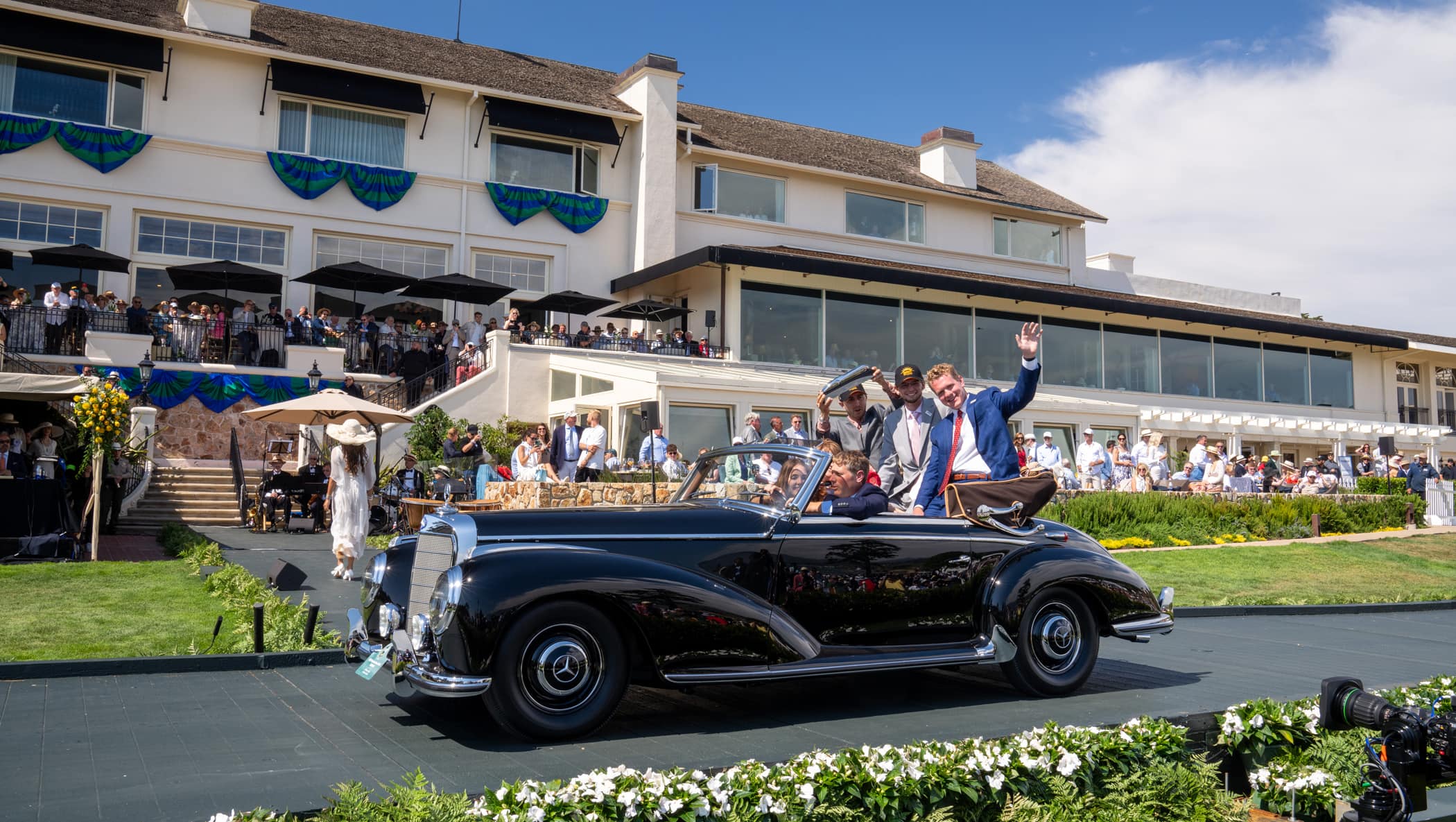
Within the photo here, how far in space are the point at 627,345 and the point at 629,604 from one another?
21711mm

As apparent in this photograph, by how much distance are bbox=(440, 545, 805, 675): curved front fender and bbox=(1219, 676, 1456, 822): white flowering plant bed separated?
2291 mm

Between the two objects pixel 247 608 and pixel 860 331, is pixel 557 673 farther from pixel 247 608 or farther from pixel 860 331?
pixel 860 331

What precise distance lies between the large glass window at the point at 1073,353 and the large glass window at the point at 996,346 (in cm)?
97

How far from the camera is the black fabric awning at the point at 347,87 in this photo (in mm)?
26797

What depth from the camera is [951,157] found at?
3700cm

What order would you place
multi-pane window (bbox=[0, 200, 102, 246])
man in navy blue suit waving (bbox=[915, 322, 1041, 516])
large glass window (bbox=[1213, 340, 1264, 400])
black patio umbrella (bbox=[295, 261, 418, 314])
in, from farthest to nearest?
1. large glass window (bbox=[1213, 340, 1264, 400])
2. black patio umbrella (bbox=[295, 261, 418, 314])
3. multi-pane window (bbox=[0, 200, 102, 246])
4. man in navy blue suit waving (bbox=[915, 322, 1041, 516])

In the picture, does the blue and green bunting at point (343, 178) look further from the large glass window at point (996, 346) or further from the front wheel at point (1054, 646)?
the front wheel at point (1054, 646)

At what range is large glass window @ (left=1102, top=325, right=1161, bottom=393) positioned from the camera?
113 ft

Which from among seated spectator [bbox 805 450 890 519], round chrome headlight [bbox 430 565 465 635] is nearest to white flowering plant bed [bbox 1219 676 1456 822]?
seated spectator [bbox 805 450 890 519]

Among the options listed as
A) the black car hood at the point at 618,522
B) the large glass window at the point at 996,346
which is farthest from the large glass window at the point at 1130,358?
the black car hood at the point at 618,522

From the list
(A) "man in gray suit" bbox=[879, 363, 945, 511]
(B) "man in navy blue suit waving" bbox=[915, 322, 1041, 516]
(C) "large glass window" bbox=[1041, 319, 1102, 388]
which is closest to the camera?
(B) "man in navy blue suit waving" bbox=[915, 322, 1041, 516]

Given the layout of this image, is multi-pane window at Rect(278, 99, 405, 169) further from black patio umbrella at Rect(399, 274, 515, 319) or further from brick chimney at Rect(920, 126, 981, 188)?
brick chimney at Rect(920, 126, 981, 188)

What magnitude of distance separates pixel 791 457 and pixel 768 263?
21471 millimetres

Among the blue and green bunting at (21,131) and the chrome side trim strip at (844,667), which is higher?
the blue and green bunting at (21,131)
